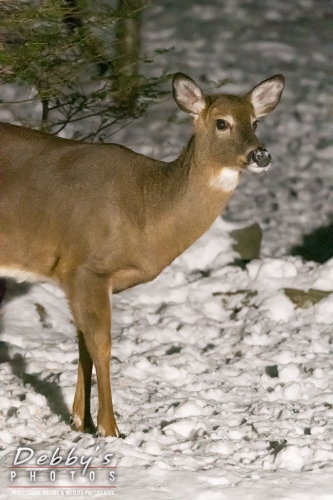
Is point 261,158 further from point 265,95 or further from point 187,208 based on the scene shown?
point 265,95


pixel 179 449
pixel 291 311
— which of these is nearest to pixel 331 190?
pixel 291 311

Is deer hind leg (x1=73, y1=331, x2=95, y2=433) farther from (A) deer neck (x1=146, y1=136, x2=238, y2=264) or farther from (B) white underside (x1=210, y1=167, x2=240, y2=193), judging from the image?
(B) white underside (x1=210, y1=167, x2=240, y2=193)

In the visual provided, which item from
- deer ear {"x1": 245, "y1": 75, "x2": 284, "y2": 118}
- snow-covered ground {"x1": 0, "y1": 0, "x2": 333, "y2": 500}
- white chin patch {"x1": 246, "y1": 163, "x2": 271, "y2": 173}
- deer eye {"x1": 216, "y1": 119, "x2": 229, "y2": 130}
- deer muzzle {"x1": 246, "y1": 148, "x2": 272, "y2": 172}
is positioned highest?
deer ear {"x1": 245, "y1": 75, "x2": 284, "y2": 118}

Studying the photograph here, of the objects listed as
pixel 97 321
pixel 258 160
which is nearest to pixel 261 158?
pixel 258 160

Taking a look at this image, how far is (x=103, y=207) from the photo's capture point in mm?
5535

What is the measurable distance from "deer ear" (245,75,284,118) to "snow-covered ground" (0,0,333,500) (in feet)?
6.29

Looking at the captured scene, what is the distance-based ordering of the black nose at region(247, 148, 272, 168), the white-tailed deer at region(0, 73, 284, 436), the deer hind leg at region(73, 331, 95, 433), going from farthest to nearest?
1. the deer hind leg at region(73, 331, 95, 433)
2. the white-tailed deer at region(0, 73, 284, 436)
3. the black nose at region(247, 148, 272, 168)

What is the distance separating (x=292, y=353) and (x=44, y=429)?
2.36 meters

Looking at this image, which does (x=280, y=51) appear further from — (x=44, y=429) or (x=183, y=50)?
(x=44, y=429)

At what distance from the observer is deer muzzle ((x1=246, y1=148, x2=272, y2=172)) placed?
5.31 m

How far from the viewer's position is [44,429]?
536 cm

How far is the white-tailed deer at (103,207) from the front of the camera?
5461mm

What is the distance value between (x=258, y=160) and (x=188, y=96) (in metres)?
0.81

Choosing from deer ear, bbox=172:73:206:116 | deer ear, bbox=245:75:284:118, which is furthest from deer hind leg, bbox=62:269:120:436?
deer ear, bbox=245:75:284:118
